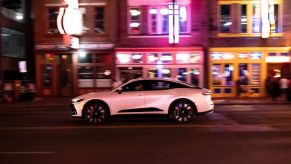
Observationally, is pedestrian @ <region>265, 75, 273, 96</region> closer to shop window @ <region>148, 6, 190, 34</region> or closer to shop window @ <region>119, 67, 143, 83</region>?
shop window @ <region>148, 6, 190, 34</region>

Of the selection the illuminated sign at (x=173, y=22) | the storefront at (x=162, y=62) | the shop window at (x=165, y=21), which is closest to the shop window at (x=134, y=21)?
the storefront at (x=162, y=62)

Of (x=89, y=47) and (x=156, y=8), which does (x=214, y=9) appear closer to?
(x=156, y=8)

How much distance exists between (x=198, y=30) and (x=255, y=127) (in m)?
15.6

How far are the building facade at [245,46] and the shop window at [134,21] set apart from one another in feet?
14.9

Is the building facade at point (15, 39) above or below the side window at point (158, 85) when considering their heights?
above

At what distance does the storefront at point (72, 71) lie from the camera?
29406 mm

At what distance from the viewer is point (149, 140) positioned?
1157cm

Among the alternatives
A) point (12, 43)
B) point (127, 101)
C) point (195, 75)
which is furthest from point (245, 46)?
point (12, 43)

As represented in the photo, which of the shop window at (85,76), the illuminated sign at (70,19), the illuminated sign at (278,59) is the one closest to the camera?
the illuminated sign at (70,19)

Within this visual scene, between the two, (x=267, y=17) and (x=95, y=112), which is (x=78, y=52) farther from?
(x=95, y=112)

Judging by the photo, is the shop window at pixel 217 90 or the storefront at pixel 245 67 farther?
the shop window at pixel 217 90

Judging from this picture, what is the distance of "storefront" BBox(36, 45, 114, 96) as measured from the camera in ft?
96.5

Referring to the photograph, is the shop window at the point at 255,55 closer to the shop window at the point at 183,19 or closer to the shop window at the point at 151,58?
the shop window at the point at 183,19

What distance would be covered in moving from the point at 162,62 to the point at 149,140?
1751cm
